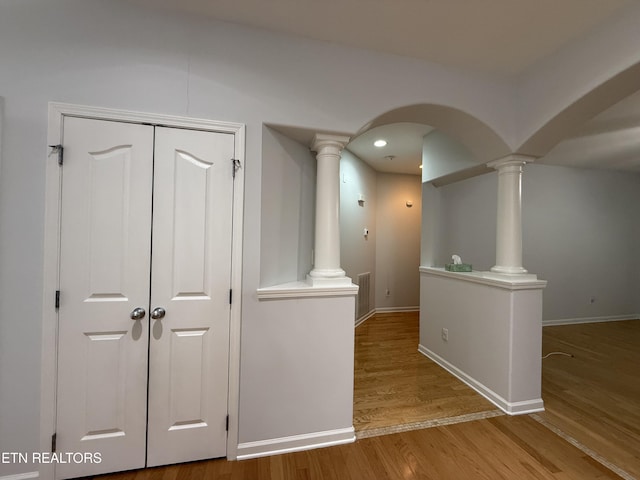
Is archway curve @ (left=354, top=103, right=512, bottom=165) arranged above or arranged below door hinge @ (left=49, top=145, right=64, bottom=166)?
above

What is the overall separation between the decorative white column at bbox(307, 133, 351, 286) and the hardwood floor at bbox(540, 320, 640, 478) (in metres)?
1.99

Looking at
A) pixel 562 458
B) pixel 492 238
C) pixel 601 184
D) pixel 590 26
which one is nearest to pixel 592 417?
pixel 562 458

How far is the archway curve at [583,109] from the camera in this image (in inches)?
66.2

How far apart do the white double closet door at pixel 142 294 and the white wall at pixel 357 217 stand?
8.47ft

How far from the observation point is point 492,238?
12.1 feet

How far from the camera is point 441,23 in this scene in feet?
5.73

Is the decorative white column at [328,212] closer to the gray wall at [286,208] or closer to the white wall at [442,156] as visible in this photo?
the gray wall at [286,208]

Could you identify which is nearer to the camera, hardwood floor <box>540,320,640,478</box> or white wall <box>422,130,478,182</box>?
hardwood floor <box>540,320,640,478</box>

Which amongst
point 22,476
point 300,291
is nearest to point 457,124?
point 300,291

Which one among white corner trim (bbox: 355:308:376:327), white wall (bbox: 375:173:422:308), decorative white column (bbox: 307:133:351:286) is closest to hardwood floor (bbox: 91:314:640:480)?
decorative white column (bbox: 307:133:351:286)

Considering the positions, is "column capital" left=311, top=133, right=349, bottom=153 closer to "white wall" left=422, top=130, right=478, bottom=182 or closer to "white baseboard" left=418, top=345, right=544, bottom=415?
"white wall" left=422, top=130, right=478, bottom=182

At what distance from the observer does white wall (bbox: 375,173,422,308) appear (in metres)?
5.41

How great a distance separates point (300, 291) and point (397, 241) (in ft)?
13.3

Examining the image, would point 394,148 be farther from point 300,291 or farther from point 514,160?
point 300,291
